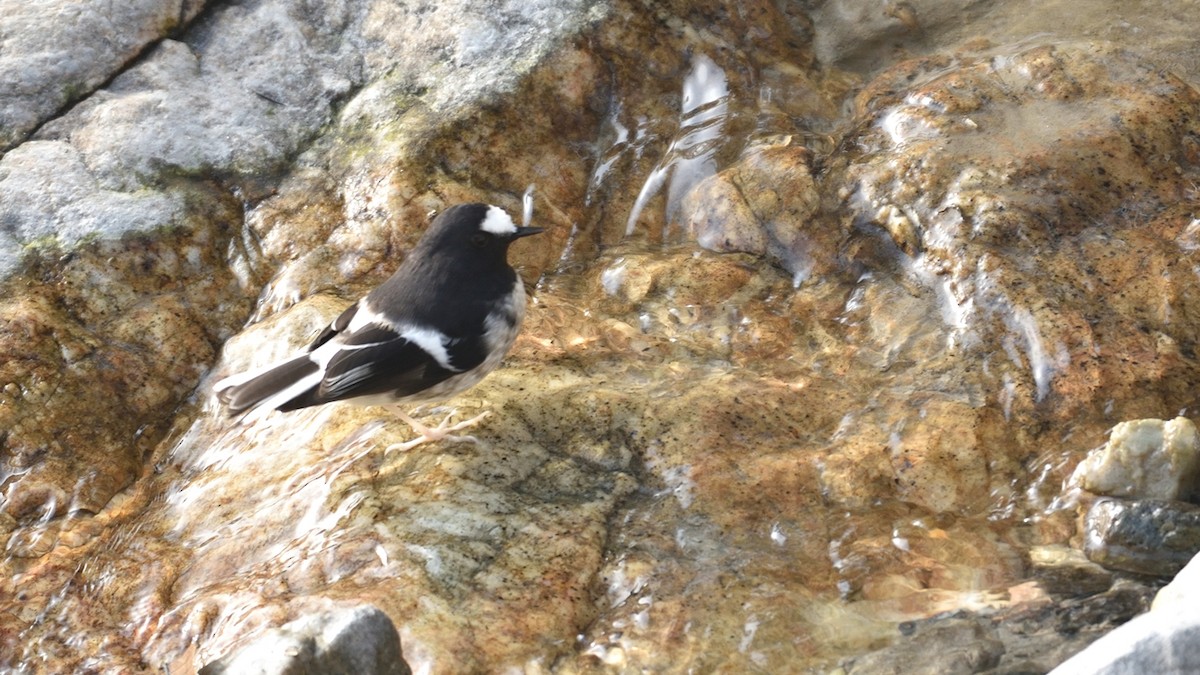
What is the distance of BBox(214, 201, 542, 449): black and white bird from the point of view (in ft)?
15.1

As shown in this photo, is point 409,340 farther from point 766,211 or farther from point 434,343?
point 766,211

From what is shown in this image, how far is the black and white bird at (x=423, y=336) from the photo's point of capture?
4.59 m

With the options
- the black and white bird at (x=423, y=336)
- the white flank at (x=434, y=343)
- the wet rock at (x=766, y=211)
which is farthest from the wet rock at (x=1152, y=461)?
the white flank at (x=434, y=343)

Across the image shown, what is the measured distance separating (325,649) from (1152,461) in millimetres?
2952

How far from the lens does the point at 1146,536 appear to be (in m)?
3.99

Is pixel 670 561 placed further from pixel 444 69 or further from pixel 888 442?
pixel 444 69

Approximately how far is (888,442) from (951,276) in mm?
1056

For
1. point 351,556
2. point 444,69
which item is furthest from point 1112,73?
point 351,556

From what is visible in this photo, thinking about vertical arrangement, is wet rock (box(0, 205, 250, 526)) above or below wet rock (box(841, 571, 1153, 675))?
above

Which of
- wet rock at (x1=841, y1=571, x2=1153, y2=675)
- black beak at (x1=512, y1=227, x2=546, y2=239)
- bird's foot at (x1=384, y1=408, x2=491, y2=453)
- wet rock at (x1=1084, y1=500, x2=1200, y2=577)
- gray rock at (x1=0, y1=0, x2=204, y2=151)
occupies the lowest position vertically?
wet rock at (x1=1084, y1=500, x2=1200, y2=577)

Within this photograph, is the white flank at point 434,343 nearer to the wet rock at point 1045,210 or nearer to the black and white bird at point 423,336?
the black and white bird at point 423,336

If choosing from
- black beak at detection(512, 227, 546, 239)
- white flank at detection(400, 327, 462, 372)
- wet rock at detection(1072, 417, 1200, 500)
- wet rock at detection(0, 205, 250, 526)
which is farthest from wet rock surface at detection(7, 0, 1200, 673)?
black beak at detection(512, 227, 546, 239)

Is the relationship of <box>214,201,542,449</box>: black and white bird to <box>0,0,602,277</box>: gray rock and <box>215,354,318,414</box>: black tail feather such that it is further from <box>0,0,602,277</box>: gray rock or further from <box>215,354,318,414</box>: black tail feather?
<box>0,0,602,277</box>: gray rock

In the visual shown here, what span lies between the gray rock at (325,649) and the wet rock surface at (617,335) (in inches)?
11.0
